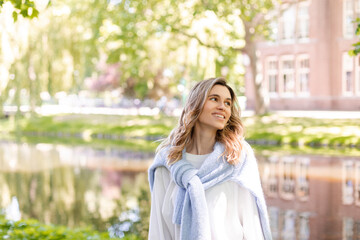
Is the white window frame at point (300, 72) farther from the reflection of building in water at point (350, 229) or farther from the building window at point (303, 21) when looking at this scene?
the reflection of building in water at point (350, 229)

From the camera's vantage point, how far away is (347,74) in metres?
32.1

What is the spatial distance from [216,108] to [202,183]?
0.38 metres

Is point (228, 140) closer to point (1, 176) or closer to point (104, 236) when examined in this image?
point (104, 236)

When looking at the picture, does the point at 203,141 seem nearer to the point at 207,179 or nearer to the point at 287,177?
the point at 207,179

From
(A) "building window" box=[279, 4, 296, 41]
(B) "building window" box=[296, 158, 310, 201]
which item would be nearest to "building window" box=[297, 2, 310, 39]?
(A) "building window" box=[279, 4, 296, 41]

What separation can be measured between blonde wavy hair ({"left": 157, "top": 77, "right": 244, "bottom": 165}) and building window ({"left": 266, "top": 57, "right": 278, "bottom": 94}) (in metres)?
32.9

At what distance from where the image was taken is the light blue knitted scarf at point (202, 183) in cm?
248

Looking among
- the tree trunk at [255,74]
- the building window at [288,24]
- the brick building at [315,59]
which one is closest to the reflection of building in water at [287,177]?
the tree trunk at [255,74]

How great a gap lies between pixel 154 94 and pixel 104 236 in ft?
102

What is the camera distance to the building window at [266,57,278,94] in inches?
1387

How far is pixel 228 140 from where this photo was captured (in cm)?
268

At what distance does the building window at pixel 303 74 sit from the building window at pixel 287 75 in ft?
1.63

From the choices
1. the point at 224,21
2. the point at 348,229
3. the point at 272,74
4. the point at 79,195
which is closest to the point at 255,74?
the point at 224,21

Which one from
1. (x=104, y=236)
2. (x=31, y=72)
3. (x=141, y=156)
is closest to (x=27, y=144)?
(x=31, y=72)
